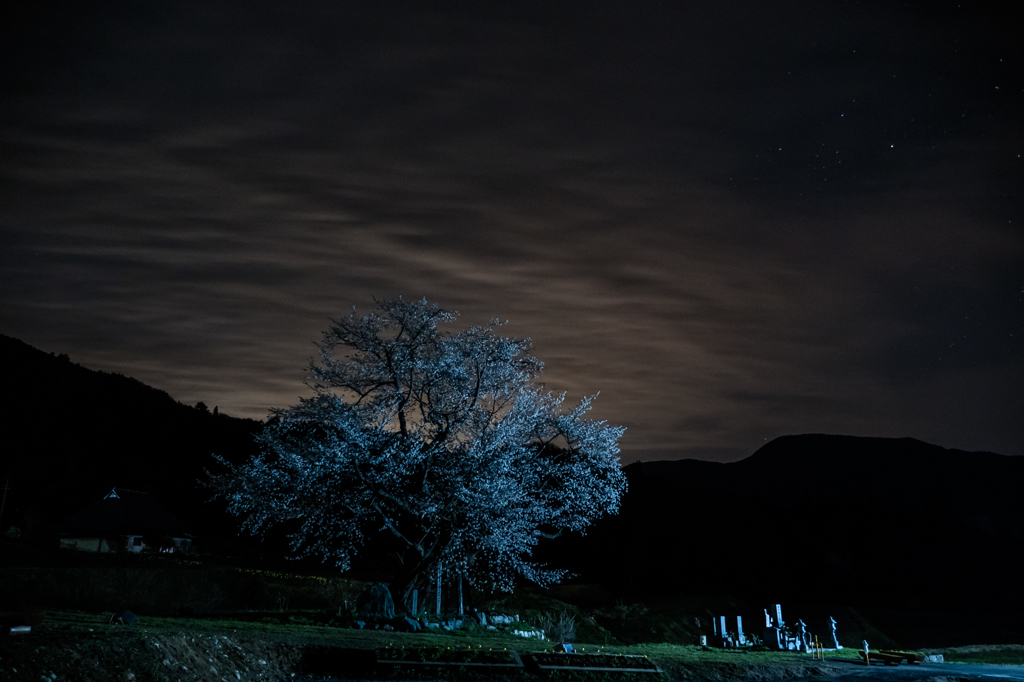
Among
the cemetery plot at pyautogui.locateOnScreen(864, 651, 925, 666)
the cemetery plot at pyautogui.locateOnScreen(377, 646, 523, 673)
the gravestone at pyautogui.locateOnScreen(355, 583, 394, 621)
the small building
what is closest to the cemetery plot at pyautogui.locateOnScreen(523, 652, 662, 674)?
the cemetery plot at pyautogui.locateOnScreen(377, 646, 523, 673)

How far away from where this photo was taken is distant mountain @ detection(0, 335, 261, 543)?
3514 inches

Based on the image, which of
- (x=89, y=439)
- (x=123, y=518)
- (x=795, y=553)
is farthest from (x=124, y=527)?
(x=795, y=553)

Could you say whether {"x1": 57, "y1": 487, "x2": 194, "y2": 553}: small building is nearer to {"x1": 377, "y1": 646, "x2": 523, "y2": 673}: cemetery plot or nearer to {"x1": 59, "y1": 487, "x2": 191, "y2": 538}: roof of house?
{"x1": 59, "y1": 487, "x2": 191, "y2": 538}: roof of house

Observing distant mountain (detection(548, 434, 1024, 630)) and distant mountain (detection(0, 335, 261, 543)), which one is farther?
distant mountain (detection(0, 335, 261, 543))

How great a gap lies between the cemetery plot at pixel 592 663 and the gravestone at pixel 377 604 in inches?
315

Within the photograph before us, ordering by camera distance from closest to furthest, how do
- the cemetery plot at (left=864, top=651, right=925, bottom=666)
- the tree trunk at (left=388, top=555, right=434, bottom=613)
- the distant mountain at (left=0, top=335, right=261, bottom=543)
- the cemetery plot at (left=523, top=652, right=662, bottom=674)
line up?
the cemetery plot at (left=523, top=652, right=662, bottom=674) → the cemetery plot at (left=864, top=651, right=925, bottom=666) → the tree trunk at (left=388, top=555, right=434, bottom=613) → the distant mountain at (left=0, top=335, right=261, bottom=543)

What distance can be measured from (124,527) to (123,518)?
1419mm

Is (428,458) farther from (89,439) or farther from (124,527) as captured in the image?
(89,439)

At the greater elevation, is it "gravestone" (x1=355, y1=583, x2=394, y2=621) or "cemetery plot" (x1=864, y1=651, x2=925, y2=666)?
"gravestone" (x1=355, y1=583, x2=394, y2=621)

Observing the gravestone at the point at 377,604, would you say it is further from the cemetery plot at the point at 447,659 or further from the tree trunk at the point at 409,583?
the cemetery plot at the point at 447,659

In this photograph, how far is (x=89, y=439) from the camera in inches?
4535

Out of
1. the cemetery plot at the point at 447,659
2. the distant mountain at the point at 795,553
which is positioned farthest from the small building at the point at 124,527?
the cemetery plot at the point at 447,659

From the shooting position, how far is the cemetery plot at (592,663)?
19.2 meters

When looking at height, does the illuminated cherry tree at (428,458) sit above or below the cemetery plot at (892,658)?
above
